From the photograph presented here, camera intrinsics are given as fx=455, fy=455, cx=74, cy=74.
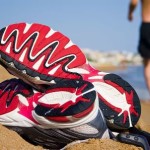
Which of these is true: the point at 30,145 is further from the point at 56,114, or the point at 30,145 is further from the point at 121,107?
the point at 121,107

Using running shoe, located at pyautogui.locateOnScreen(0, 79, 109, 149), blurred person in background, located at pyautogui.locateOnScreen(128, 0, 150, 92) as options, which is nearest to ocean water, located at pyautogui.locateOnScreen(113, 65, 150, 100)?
blurred person in background, located at pyautogui.locateOnScreen(128, 0, 150, 92)

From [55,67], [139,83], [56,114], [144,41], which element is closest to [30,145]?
[56,114]

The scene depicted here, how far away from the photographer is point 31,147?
2.54 m

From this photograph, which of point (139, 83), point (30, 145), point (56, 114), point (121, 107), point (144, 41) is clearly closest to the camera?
point (56, 114)

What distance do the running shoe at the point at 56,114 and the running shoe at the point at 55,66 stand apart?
0.14m

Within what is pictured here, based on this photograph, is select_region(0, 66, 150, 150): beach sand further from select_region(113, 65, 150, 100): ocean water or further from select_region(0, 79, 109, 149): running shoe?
select_region(113, 65, 150, 100): ocean water

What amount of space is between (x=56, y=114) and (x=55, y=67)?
48 cm

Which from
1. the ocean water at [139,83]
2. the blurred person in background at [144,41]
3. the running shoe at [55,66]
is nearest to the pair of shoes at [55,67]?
the running shoe at [55,66]

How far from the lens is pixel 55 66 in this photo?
2.86 m

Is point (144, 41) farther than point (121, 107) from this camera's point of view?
Yes

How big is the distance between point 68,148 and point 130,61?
79534 mm

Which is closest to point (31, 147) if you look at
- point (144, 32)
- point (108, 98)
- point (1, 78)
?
point (108, 98)

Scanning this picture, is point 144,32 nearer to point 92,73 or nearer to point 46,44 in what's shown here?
point 92,73

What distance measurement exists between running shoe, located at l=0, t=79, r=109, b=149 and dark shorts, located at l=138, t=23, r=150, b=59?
2.26 ft
